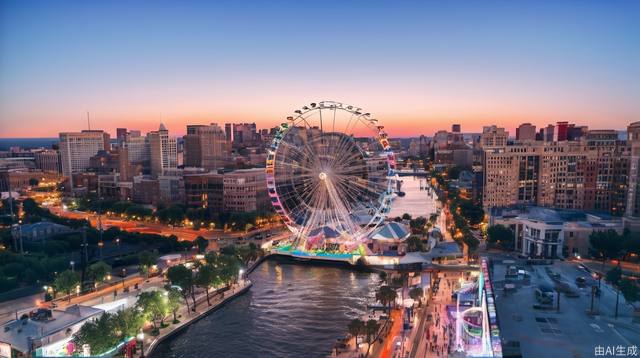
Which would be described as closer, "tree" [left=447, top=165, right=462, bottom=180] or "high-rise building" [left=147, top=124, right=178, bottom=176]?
"high-rise building" [left=147, top=124, right=178, bottom=176]

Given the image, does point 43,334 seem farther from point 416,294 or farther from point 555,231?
point 555,231

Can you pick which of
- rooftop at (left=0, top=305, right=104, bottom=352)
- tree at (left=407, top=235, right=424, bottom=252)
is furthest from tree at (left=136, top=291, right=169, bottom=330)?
tree at (left=407, top=235, right=424, bottom=252)

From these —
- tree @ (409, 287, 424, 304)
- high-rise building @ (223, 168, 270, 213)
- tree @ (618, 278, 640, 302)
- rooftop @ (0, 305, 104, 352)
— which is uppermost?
high-rise building @ (223, 168, 270, 213)

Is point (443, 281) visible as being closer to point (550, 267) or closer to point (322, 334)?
point (550, 267)

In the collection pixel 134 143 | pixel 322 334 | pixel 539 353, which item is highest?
pixel 134 143

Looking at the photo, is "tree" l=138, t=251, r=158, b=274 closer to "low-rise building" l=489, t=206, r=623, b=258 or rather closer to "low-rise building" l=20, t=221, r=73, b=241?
"low-rise building" l=20, t=221, r=73, b=241

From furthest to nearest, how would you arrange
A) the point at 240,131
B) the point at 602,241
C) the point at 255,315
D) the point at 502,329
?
the point at 240,131, the point at 602,241, the point at 255,315, the point at 502,329

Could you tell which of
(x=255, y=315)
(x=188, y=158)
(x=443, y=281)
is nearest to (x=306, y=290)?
(x=255, y=315)
